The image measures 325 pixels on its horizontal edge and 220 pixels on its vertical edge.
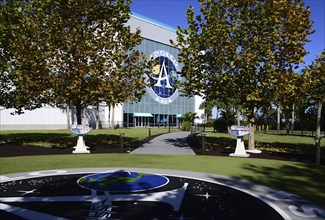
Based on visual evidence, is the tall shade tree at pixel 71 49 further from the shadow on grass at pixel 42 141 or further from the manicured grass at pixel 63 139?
the shadow on grass at pixel 42 141

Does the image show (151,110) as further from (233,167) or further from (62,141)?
(233,167)

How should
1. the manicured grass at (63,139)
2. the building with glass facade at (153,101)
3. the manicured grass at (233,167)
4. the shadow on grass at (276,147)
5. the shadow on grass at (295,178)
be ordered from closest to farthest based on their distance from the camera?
the shadow on grass at (295,178) < the manicured grass at (233,167) < the shadow on grass at (276,147) < the manicured grass at (63,139) < the building with glass facade at (153,101)

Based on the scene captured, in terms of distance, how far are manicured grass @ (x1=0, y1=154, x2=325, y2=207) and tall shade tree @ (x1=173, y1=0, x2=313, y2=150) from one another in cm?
472

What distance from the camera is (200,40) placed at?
17.1 metres

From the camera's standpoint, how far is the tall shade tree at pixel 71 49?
16172 mm

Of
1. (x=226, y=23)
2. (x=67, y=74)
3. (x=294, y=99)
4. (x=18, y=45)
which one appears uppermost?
(x=226, y=23)

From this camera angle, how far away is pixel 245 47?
16672 millimetres

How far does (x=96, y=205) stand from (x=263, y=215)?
11.3 ft

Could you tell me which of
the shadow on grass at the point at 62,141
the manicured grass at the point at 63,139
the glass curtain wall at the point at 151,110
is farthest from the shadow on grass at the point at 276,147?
the glass curtain wall at the point at 151,110

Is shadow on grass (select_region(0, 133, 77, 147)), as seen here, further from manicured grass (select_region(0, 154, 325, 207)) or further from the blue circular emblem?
the blue circular emblem

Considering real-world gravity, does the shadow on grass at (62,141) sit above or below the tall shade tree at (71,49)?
below

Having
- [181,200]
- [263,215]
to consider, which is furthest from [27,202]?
[263,215]

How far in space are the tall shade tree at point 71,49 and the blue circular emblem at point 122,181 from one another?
7.31 metres

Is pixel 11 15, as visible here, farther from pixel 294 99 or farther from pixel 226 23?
pixel 294 99
